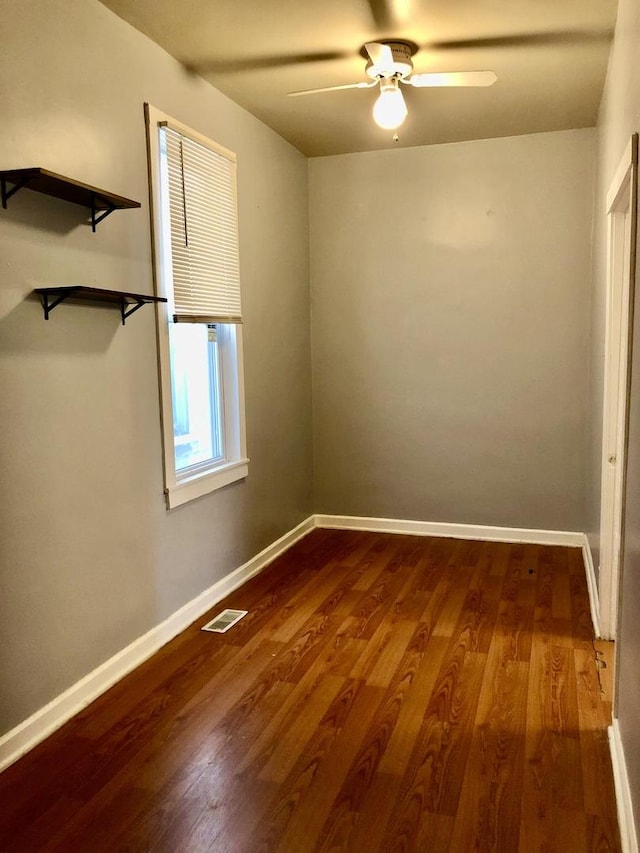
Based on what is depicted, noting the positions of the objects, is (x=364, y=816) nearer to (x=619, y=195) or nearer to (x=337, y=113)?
(x=619, y=195)

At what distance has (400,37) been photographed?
A: 302cm

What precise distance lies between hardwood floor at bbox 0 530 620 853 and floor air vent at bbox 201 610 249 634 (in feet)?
0.17

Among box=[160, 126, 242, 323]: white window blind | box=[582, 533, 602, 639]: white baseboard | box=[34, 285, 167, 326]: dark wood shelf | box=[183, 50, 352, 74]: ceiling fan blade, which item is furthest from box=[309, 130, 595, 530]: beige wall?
box=[34, 285, 167, 326]: dark wood shelf

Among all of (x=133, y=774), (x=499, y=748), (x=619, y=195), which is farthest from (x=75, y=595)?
(x=619, y=195)

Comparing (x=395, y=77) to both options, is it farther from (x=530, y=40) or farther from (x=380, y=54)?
(x=530, y=40)

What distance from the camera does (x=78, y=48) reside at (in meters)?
2.55

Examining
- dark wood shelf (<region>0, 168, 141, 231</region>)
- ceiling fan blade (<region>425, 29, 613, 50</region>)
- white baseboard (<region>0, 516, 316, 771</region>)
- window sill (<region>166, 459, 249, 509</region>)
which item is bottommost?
white baseboard (<region>0, 516, 316, 771</region>)

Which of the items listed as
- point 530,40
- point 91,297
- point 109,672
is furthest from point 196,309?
point 530,40

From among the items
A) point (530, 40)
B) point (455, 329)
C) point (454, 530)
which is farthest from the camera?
point (454, 530)

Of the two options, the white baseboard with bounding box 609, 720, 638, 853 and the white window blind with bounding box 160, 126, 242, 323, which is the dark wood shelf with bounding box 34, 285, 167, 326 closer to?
the white window blind with bounding box 160, 126, 242, 323

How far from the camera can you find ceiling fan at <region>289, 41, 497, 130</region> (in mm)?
2963

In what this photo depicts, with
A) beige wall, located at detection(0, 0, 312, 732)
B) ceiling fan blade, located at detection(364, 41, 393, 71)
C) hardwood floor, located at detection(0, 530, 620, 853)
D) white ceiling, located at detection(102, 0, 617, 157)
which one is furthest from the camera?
ceiling fan blade, located at detection(364, 41, 393, 71)

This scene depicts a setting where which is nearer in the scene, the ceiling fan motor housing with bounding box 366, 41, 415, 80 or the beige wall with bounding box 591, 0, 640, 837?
the beige wall with bounding box 591, 0, 640, 837

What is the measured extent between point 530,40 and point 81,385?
2.46 metres
